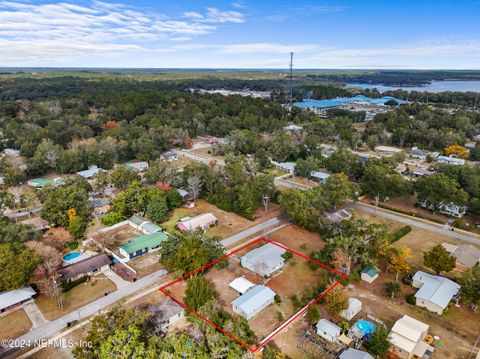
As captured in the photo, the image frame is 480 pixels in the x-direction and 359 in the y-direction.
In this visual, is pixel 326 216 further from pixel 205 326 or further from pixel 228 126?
pixel 228 126

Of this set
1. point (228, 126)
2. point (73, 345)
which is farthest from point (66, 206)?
point (228, 126)

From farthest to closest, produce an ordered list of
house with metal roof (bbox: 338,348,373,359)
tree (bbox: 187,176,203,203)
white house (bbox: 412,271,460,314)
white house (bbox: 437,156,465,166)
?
white house (bbox: 437,156,465,166) → tree (bbox: 187,176,203,203) → white house (bbox: 412,271,460,314) → house with metal roof (bbox: 338,348,373,359)

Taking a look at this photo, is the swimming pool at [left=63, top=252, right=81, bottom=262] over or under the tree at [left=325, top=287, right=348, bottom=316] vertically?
under

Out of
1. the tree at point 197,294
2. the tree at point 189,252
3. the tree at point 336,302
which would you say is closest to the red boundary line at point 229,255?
the tree at point 197,294

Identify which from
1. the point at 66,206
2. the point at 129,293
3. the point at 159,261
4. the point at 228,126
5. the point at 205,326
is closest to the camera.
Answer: the point at 205,326

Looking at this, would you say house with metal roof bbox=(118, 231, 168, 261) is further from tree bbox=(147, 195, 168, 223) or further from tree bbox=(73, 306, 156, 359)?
tree bbox=(73, 306, 156, 359)

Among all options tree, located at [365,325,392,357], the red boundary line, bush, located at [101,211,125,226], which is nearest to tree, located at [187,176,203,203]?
bush, located at [101,211,125,226]
